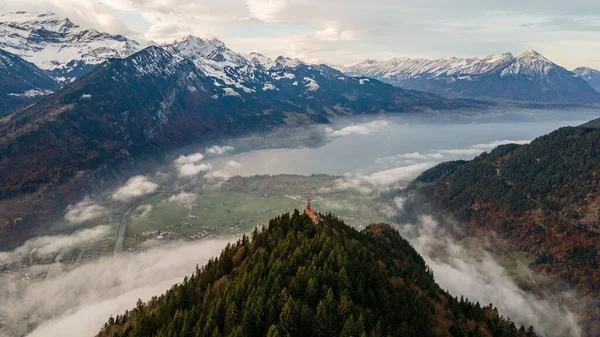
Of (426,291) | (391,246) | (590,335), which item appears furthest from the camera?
(590,335)

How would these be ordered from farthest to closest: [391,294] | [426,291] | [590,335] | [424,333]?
[590,335] < [426,291] < [391,294] < [424,333]

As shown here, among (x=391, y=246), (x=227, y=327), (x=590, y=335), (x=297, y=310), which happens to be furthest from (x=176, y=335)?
(x=590, y=335)

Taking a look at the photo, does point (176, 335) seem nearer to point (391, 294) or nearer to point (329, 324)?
point (329, 324)

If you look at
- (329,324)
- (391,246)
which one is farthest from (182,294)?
(391,246)

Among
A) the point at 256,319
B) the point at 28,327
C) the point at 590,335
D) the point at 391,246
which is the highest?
the point at 256,319

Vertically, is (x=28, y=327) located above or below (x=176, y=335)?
below

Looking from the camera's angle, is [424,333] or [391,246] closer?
[424,333]
